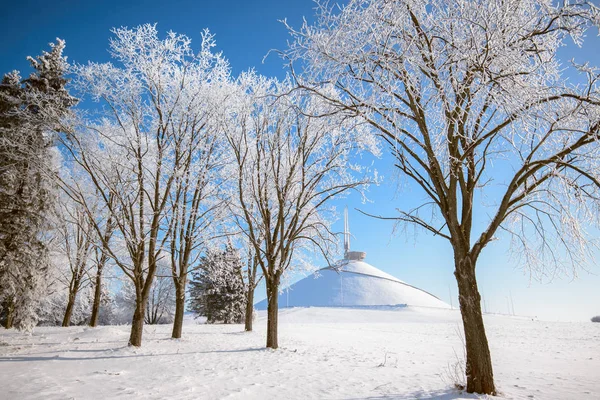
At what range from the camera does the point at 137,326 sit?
1093 cm

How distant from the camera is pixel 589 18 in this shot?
380 cm

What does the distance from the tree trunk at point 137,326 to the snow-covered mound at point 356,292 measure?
5334cm

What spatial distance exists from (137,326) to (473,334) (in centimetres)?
1009

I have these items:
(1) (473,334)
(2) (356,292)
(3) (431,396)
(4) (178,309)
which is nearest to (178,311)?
(4) (178,309)

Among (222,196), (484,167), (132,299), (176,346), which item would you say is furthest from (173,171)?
(132,299)

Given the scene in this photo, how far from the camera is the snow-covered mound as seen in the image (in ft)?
213

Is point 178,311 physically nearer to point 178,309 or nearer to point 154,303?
point 178,309

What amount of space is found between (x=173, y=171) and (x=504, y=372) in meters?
11.1

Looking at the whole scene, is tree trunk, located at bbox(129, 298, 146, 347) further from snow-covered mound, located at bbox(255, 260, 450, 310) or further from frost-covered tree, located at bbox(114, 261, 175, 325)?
snow-covered mound, located at bbox(255, 260, 450, 310)

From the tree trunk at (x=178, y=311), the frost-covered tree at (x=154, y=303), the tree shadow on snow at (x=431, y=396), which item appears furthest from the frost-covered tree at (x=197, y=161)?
the frost-covered tree at (x=154, y=303)

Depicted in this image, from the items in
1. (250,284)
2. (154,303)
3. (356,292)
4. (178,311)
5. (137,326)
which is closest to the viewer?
(137,326)

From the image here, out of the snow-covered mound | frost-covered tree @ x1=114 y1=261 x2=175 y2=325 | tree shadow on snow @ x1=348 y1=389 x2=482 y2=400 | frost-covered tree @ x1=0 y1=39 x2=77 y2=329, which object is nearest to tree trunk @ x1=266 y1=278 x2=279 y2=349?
tree shadow on snow @ x1=348 y1=389 x2=482 y2=400

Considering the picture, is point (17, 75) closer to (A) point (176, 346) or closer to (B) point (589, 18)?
(A) point (176, 346)

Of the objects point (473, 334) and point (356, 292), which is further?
point (356, 292)
